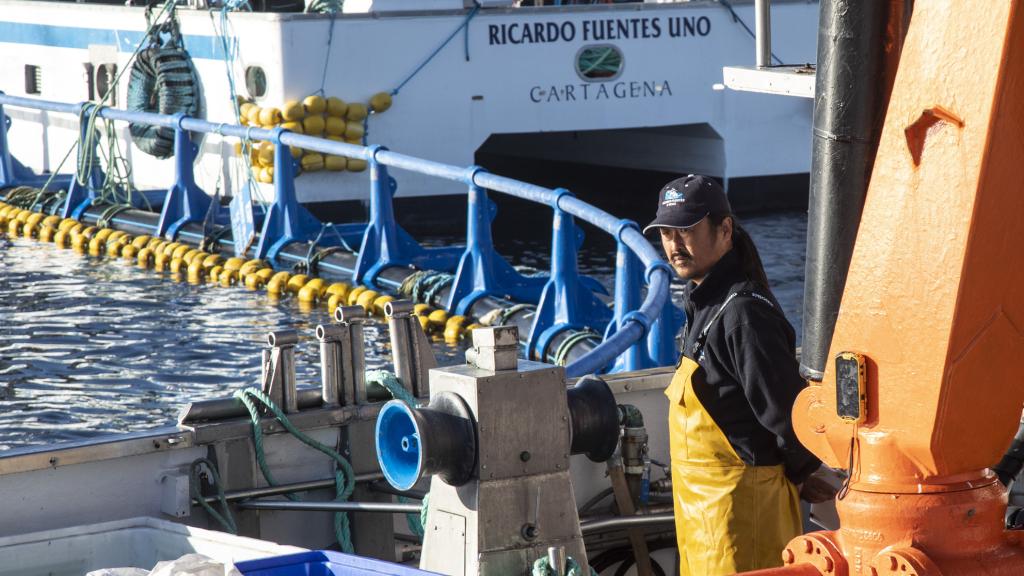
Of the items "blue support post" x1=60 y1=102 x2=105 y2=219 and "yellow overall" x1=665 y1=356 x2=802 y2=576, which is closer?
"yellow overall" x1=665 y1=356 x2=802 y2=576

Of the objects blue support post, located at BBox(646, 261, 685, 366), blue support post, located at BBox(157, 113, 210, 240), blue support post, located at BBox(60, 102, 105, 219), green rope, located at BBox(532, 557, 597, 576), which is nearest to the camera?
green rope, located at BBox(532, 557, 597, 576)

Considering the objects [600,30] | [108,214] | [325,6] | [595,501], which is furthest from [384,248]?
[595,501]

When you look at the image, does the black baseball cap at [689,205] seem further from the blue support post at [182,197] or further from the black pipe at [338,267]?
the blue support post at [182,197]

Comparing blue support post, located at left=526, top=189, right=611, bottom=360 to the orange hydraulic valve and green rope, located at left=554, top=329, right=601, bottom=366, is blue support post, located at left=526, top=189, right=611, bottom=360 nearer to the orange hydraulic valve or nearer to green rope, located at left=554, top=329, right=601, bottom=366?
green rope, located at left=554, top=329, right=601, bottom=366

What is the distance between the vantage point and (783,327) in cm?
391

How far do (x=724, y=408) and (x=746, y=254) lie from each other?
428mm

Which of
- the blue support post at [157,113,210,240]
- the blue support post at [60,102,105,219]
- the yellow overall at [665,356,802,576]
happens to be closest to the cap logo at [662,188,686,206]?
the yellow overall at [665,356,802,576]

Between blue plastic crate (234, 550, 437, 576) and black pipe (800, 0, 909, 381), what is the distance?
1.17 metres

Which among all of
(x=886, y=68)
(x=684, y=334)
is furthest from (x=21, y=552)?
(x=886, y=68)

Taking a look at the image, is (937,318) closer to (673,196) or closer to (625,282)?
(673,196)

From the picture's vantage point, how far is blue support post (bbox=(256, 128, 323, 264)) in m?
14.0

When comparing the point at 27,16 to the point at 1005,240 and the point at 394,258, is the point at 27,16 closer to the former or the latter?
the point at 394,258

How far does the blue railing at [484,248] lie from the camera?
8836 millimetres

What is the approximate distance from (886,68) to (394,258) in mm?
9977
